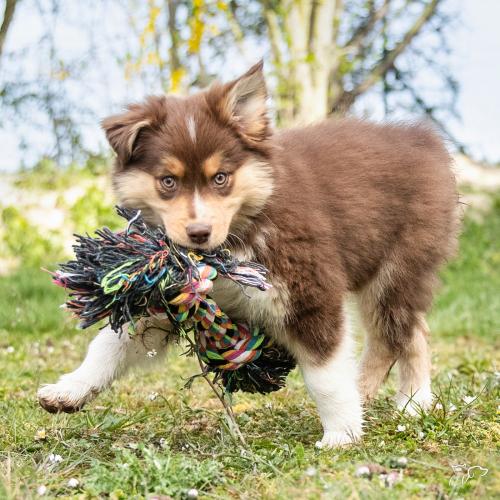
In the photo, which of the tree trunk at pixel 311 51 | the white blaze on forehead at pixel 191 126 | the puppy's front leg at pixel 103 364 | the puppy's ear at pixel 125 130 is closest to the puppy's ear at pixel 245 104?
the white blaze on forehead at pixel 191 126

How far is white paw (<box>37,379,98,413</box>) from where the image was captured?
3654mm

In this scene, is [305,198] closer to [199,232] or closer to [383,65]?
[199,232]

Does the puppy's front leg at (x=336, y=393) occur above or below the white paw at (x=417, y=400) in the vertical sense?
above

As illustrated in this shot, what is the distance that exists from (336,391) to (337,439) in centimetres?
23

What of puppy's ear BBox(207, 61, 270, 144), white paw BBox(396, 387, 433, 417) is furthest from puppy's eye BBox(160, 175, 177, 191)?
white paw BBox(396, 387, 433, 417)

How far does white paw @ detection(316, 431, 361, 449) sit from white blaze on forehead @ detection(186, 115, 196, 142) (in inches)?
61.6

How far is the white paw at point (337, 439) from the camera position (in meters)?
3.78

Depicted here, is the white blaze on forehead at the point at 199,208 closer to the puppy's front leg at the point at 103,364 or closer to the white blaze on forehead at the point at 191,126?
the white blaze on forehead at the point at 191,126

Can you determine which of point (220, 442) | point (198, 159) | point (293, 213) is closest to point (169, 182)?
point (198, 159)

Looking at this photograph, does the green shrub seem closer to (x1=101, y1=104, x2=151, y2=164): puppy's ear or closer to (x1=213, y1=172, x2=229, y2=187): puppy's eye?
(x1=101, y1=104, x2=151, y2=164): puppy's ear

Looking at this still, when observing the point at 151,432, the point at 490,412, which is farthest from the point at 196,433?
the point at 490,412

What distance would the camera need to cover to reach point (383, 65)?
11461 mm

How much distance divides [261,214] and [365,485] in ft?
4.51

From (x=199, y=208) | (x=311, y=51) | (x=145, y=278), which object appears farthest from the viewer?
(x=311, y=51)
